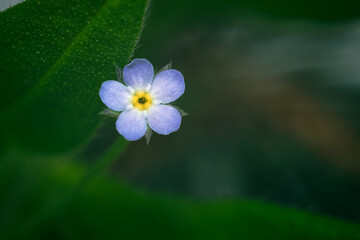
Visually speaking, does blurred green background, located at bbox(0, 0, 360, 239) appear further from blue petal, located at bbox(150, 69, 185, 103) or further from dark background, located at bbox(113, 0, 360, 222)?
blue petal, located at bbox(150, 69, 185, 103)

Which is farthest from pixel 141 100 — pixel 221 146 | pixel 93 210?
pixel 221 146

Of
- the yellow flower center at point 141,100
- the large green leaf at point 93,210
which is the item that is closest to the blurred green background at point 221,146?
the large green leaf at point 93,210

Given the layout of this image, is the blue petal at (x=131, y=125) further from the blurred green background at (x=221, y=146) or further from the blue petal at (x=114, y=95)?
the blurred green background at (x=221, y=146)

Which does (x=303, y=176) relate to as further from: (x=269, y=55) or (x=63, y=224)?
(x=63, y=224)

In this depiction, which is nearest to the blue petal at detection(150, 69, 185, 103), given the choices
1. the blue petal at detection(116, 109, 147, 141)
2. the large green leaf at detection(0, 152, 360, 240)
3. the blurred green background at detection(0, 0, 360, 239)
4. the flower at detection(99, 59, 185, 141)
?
the flower at detection(99, 59, 185, 141)

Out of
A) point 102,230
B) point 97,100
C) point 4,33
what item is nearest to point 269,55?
point 102,230
